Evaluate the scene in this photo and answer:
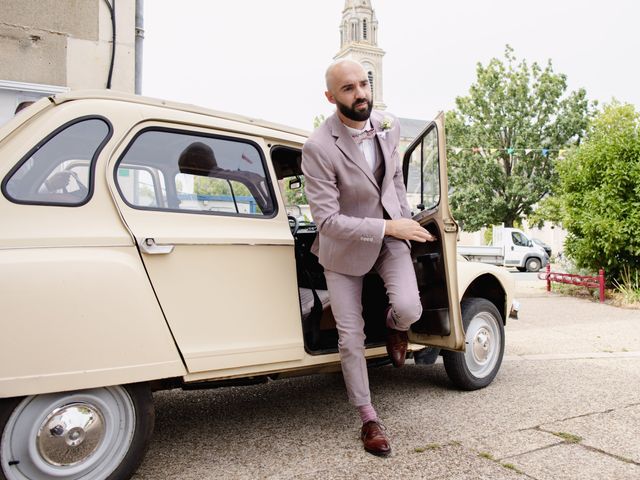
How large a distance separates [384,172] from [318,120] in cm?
4513

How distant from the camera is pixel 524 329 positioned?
305 inches

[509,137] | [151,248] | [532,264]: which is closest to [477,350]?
[151,248]

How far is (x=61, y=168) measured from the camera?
8.98ft

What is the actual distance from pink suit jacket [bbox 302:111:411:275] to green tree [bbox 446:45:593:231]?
2819 cm

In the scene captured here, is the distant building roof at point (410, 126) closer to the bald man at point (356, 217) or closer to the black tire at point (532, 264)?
the black tire at point (532, 264)

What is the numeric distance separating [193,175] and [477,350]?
100 inches

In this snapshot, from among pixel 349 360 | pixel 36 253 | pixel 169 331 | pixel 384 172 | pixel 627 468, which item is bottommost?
pixel 627 468

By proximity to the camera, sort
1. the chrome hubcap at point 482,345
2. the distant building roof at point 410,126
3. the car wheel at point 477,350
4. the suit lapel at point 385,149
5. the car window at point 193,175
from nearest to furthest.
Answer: the car window at point 193,175 < the suit lapel at point 385,149 < the car wheel at point 477,350 < the chrome hubcap at point 482,345 < the distant building roof at point 410,126

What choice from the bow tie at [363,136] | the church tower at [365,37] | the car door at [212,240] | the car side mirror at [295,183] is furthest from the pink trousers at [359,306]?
the church tower at [365,37]

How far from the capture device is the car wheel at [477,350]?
4285 millimetres

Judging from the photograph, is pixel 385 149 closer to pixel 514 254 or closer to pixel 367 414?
pixel 367 414

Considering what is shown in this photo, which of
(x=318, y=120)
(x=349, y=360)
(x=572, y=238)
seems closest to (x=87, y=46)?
(x=349, y=360)

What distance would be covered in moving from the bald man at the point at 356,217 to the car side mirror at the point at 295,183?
1137 mm

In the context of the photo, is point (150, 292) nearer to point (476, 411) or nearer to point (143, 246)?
point (143, 246)
